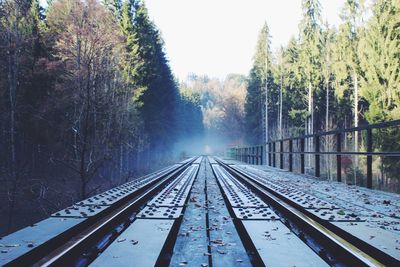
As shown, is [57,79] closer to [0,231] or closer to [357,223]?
[0,231]

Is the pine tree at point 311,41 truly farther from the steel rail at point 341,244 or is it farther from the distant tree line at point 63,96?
the steel rail at point 341,244

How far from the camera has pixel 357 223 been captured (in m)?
2.80

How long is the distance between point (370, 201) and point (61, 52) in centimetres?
1693

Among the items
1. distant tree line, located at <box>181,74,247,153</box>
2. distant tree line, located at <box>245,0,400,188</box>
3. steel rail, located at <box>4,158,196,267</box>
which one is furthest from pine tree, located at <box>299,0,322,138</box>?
distant tree line, located at <box>181,74,247,153</box>

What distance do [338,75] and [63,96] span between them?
24.7 m

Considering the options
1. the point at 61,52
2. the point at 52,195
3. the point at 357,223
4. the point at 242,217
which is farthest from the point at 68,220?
the point at 52,195

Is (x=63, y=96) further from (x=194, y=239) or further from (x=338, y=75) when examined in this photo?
(x=338, y=75)

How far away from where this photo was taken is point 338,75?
103 feet

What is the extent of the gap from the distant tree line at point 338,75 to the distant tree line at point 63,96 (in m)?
15.9

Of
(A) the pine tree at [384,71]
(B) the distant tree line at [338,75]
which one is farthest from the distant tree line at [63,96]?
(B) the distant tree line at [338,75]

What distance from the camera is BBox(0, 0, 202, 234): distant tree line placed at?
Result: 46.8 ft

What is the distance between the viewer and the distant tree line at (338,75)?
2036cm

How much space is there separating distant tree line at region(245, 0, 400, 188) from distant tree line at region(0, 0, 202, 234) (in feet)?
52.2

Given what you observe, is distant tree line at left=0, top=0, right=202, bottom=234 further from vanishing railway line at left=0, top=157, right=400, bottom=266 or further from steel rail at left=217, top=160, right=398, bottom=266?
steel rail at left=217, top=160, right=398, bottom=266
